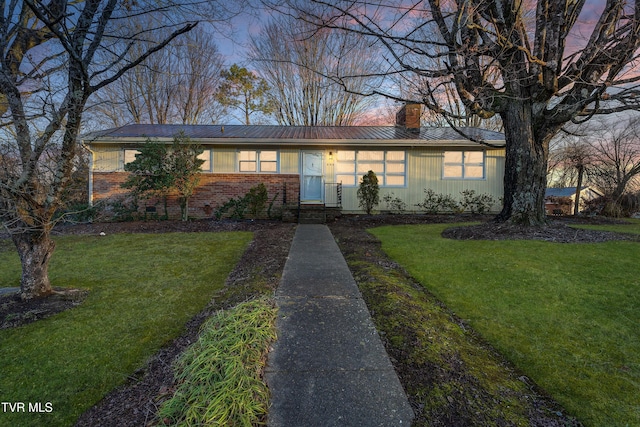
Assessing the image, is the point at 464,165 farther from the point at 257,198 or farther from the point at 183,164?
the point at 183,164

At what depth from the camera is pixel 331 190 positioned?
41.9 ft

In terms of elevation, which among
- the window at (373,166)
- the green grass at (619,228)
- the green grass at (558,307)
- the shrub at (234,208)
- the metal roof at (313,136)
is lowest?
the green grass at (558,307)

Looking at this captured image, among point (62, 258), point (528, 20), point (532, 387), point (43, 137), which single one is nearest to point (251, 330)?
point (532, 387)

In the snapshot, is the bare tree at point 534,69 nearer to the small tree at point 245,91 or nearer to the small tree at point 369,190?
the small tree at point 369,190

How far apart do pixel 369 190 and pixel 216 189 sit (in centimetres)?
586

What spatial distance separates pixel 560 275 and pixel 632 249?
2684 mm

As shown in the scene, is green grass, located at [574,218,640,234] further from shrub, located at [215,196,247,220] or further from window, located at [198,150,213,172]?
window, located at [198,150,213,172]

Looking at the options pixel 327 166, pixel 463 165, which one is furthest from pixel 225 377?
pixel 463 165

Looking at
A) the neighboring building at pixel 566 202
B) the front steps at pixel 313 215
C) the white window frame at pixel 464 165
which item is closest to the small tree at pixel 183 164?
the front steps at pixel 313 215

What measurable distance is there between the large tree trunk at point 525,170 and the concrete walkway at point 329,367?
5.79 m

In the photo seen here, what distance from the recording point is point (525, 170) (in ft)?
24.2

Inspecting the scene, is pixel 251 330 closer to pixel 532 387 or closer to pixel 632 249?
pixel 532 387

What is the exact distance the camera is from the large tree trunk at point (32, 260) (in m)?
3.62

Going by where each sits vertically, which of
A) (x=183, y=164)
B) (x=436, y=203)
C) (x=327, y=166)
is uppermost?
(x=327, y=166)
